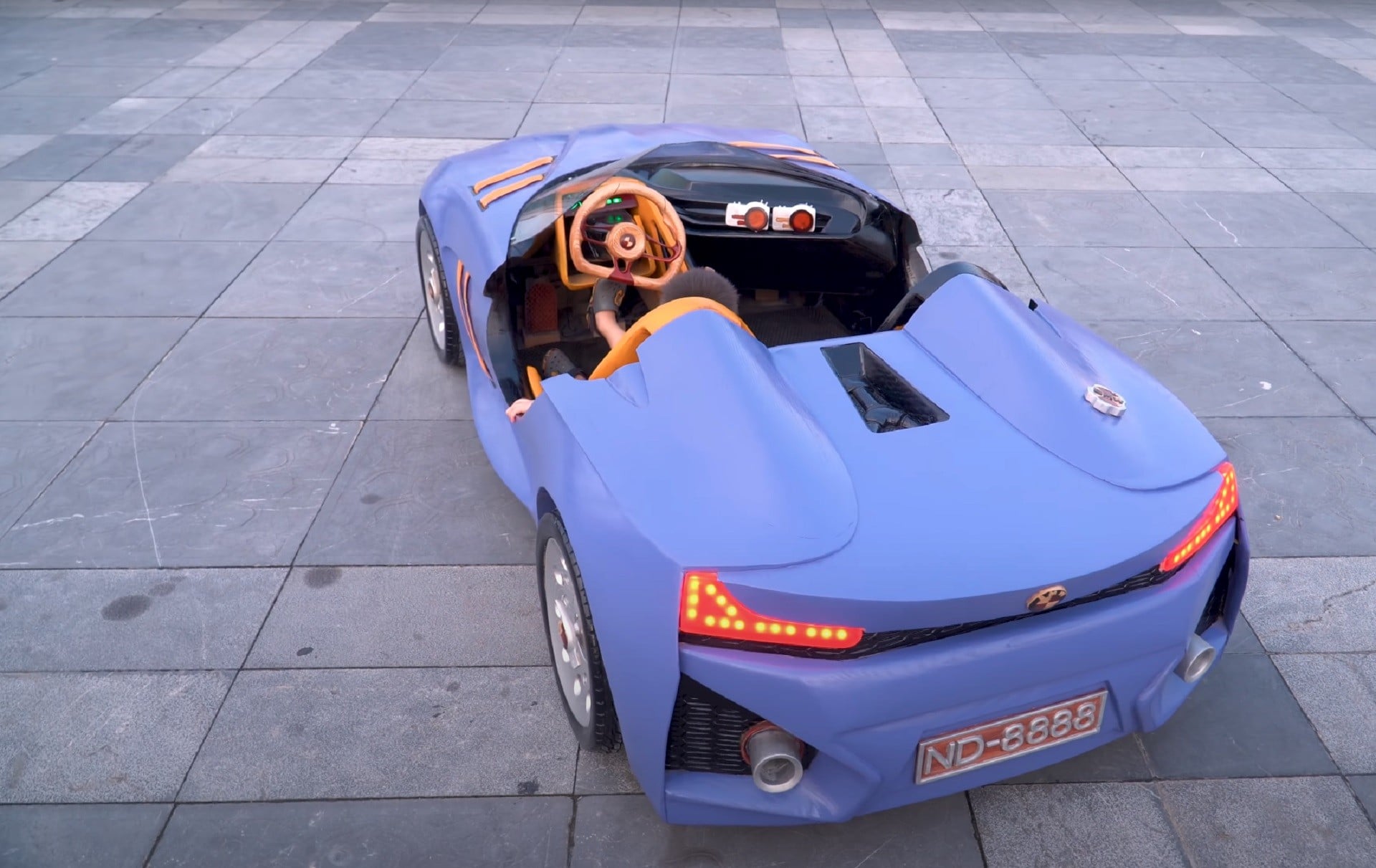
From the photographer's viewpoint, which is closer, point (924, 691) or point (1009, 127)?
point (924, 691)

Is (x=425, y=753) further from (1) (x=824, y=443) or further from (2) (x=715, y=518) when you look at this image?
(1) (x=824, y=443)

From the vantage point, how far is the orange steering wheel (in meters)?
3.63

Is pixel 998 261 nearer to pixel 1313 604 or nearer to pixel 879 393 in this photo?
pixel 1313 604

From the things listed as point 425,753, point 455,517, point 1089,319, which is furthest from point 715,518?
point 1089,319

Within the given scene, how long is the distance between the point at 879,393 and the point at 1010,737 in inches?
39.1

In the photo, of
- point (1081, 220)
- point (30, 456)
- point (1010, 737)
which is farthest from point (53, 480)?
point (1081, 220)

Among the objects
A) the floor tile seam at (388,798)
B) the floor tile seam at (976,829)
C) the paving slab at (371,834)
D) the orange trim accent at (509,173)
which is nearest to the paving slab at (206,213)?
the orange trim accent at (509,173)

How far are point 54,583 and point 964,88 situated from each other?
829 cm

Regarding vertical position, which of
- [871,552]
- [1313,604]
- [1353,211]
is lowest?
[1353,211]

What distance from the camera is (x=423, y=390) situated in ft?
15.7

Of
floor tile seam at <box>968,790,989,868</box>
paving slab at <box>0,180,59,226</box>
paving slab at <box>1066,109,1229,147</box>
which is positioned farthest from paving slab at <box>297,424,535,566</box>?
paving slab at <box>1066,109,1229,147</box>

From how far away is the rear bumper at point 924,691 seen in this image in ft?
7.23

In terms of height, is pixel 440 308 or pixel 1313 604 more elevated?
pixel 440 308

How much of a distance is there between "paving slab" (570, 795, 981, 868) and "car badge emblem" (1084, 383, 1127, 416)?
112 cm
